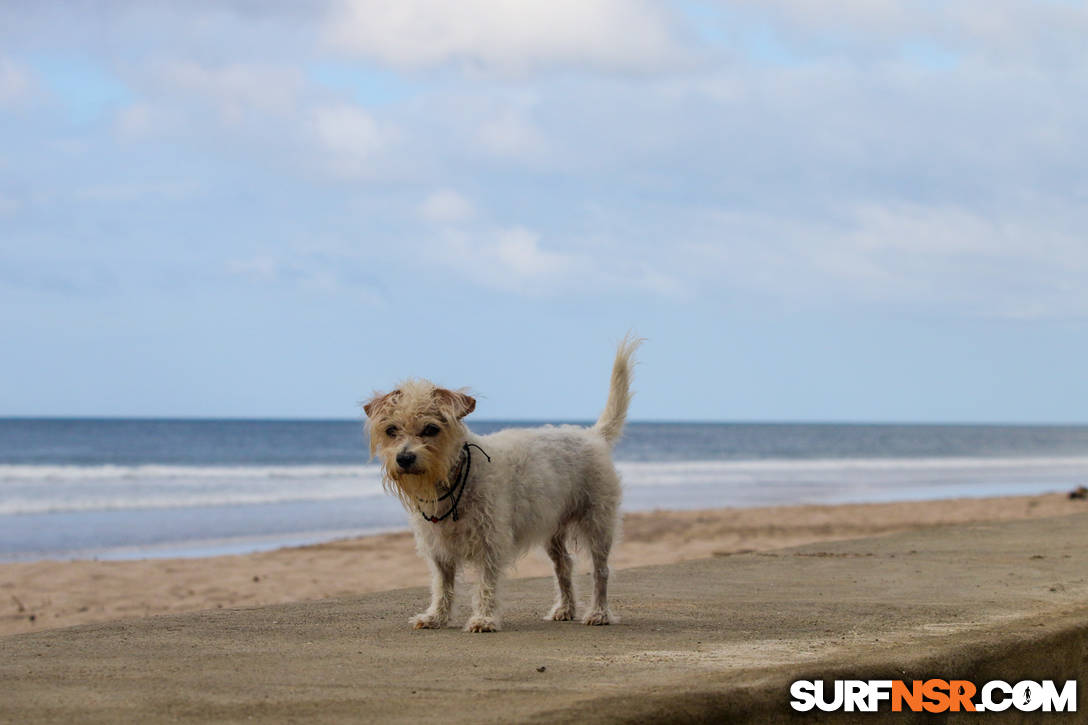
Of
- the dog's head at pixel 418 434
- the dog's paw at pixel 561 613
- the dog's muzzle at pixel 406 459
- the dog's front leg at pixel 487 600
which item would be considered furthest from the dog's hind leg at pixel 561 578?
the dog's muzzle at pixel 406 459

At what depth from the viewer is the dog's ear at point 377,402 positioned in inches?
255

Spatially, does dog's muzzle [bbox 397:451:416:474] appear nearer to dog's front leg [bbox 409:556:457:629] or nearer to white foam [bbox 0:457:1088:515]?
dog's front leg [bbox 409:556:457:629]

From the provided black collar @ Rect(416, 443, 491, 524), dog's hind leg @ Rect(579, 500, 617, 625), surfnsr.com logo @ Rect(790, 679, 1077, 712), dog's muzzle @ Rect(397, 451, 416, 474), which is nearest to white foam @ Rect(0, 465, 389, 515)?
dog's hind leg @ Rect(579, 500, 617, 625)

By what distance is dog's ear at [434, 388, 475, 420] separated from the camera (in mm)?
6445

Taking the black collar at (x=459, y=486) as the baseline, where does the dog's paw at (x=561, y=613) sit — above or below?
below

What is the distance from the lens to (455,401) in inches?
255

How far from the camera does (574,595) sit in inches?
289

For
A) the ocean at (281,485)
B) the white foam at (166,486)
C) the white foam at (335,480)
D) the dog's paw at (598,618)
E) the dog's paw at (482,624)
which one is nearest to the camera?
the dog's paw at (482,624)

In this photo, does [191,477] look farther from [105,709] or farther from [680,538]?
[105,709]

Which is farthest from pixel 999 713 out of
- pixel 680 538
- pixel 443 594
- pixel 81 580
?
pixel 680 538

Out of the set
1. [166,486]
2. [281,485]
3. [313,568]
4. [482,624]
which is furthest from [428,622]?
[281,485]

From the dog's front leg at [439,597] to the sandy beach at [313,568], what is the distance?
0.48 meters

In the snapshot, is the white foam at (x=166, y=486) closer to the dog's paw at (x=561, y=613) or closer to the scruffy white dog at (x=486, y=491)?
the dog's paw at (x=561, y=613)

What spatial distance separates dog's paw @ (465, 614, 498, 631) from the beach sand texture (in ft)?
0.41
